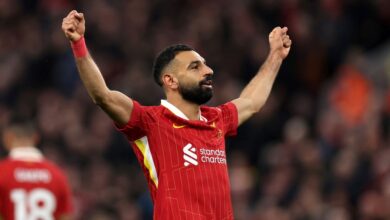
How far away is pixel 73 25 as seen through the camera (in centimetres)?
717

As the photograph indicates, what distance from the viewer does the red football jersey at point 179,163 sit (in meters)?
7.48

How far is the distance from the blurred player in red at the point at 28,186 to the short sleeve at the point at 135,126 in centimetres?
320

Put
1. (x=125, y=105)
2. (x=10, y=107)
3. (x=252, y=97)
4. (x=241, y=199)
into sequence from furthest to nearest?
(x=10, y=107), (x=241, y=199), (x=252, y=97), (x=125, y=105)

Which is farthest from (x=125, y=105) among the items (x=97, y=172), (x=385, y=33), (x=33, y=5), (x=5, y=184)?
(x=33, y=5)

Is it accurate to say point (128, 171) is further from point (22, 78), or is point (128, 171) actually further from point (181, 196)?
point (181, 196)

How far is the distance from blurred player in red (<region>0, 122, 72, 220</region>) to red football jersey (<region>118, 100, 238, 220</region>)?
3.14 m

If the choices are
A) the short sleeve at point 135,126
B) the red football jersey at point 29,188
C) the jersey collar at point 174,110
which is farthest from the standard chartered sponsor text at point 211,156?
the red football jersey at point 29,188

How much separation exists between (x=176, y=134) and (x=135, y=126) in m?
0.27

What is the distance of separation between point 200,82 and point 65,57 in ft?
33.0

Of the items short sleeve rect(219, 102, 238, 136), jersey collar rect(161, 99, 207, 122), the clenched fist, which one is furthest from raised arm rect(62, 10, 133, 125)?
the clenched fist

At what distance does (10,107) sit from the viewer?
17.1 meters

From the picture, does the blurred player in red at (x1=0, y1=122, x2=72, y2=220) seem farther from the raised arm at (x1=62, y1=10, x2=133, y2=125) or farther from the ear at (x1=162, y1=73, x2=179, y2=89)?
the raised arm at (x1=62, y1=10, x2=133, y2=125)

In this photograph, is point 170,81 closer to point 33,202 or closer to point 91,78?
point 91,78

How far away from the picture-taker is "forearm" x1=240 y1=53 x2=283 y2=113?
27.6 ft
